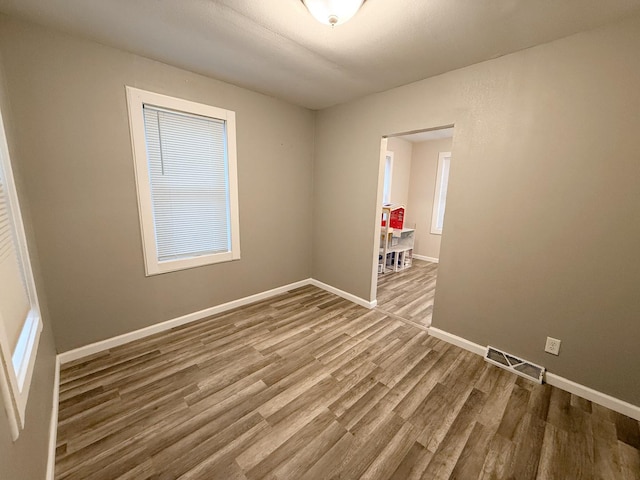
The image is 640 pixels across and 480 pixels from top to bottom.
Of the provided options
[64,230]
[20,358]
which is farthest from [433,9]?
[64,230]

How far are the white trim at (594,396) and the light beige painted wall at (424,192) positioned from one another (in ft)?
11.8

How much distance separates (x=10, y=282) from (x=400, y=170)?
568 cm

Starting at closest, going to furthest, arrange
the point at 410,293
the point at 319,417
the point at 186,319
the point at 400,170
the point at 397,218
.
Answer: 1. the point at 319,417
2. the point at 186,319
3. the point at 410,293
4. the point at 397,218
5. the point at 400,170

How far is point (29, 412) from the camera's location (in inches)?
40.5

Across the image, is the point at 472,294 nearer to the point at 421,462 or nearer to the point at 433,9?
the point at 421,462

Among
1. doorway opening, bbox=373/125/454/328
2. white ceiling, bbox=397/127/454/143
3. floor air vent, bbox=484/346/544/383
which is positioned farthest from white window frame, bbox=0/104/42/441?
white ceiling, bbox=397/127/454/143

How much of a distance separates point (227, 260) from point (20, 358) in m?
1.87

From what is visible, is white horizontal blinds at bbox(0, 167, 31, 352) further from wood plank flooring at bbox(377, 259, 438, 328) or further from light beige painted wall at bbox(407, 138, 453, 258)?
light beige painted wall at bbox(407, 138, 453, 258)

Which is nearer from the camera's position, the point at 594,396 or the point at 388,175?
the point at 594,396

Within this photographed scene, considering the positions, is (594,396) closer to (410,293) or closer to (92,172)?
(410,293)

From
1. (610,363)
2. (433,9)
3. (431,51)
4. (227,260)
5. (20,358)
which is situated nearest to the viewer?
(20,358)

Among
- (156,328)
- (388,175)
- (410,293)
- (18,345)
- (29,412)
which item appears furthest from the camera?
(388,175)

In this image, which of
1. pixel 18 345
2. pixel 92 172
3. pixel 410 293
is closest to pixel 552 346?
pixel 410 293

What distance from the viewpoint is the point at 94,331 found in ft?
7.07
